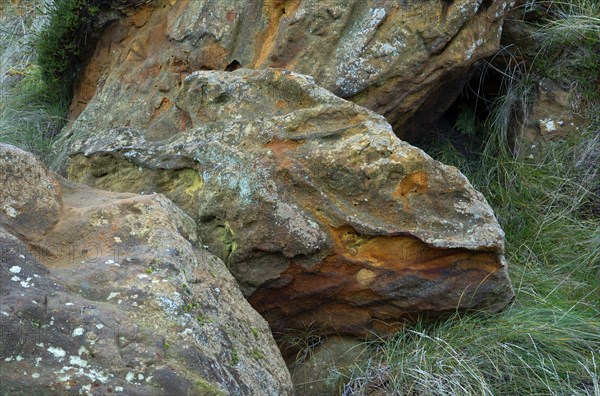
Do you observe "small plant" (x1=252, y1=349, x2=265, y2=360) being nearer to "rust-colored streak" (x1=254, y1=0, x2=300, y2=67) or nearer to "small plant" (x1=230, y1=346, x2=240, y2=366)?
"small plant" (x1=230, y1=346, x2=240, y2=366)

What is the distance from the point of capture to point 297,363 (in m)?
3.65

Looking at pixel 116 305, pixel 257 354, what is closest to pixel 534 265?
pixel 257 354

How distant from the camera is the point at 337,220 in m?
3.38

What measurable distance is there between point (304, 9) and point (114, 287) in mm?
2434

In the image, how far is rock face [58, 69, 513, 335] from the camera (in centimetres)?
339

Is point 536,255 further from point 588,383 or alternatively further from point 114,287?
point 114,287

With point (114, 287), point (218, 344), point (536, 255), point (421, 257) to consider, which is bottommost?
point (536, 255)

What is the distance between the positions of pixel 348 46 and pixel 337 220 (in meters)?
1.36

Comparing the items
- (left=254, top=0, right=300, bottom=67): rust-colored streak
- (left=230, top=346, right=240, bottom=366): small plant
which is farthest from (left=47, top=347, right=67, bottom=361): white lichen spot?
(left=254, top=0, right=300, bottom=67): rust-colored streak

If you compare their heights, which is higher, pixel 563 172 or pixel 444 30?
pixel 444 30

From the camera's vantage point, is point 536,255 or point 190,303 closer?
point 190,303

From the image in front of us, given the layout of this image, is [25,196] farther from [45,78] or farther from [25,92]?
[25,92]

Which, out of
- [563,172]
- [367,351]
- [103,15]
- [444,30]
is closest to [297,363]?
[367,351]

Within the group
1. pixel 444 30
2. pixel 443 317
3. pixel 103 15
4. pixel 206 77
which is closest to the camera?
pixel 443 317
